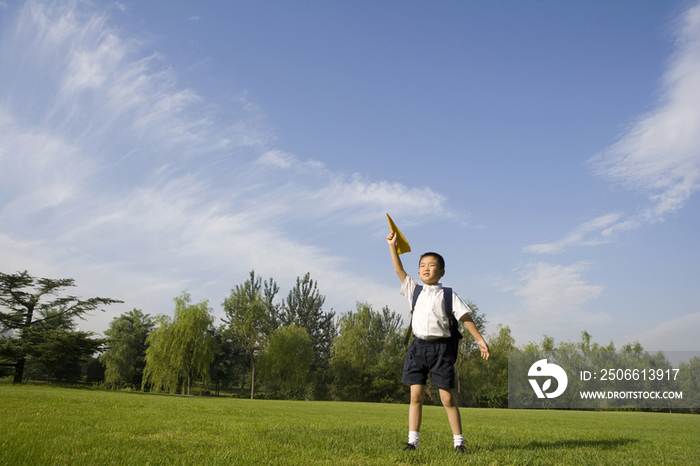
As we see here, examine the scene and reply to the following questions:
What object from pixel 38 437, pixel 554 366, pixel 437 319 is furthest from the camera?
pixel 554 366

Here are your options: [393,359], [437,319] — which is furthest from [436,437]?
[393,359]

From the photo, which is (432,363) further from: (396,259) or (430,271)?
(396,259)

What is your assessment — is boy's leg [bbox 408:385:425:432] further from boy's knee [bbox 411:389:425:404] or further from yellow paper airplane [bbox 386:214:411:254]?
yellow paper airplane [bbox 386:214:411:254]

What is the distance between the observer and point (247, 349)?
43000 millimetres

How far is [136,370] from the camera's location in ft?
154

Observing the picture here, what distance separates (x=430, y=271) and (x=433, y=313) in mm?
511

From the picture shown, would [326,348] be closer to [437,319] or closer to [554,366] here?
[554,366]

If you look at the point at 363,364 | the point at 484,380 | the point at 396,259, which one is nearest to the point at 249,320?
Result: the point at 363,364

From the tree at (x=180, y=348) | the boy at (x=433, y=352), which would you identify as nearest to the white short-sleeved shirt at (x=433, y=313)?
the boy at (x=433, y=352)

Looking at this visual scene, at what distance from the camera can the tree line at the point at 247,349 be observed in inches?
1258

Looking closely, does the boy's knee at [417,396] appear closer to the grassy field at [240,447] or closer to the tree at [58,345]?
the grassy field at [240,447]

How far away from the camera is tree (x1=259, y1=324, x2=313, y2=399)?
1521 inches

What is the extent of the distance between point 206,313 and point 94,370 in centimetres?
3531

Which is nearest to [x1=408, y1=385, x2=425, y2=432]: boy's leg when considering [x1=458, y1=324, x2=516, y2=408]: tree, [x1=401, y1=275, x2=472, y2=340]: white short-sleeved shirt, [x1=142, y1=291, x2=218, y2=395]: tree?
[x1=401, y1=275, x2=472, y2=340]: white short-sleeved shirt
